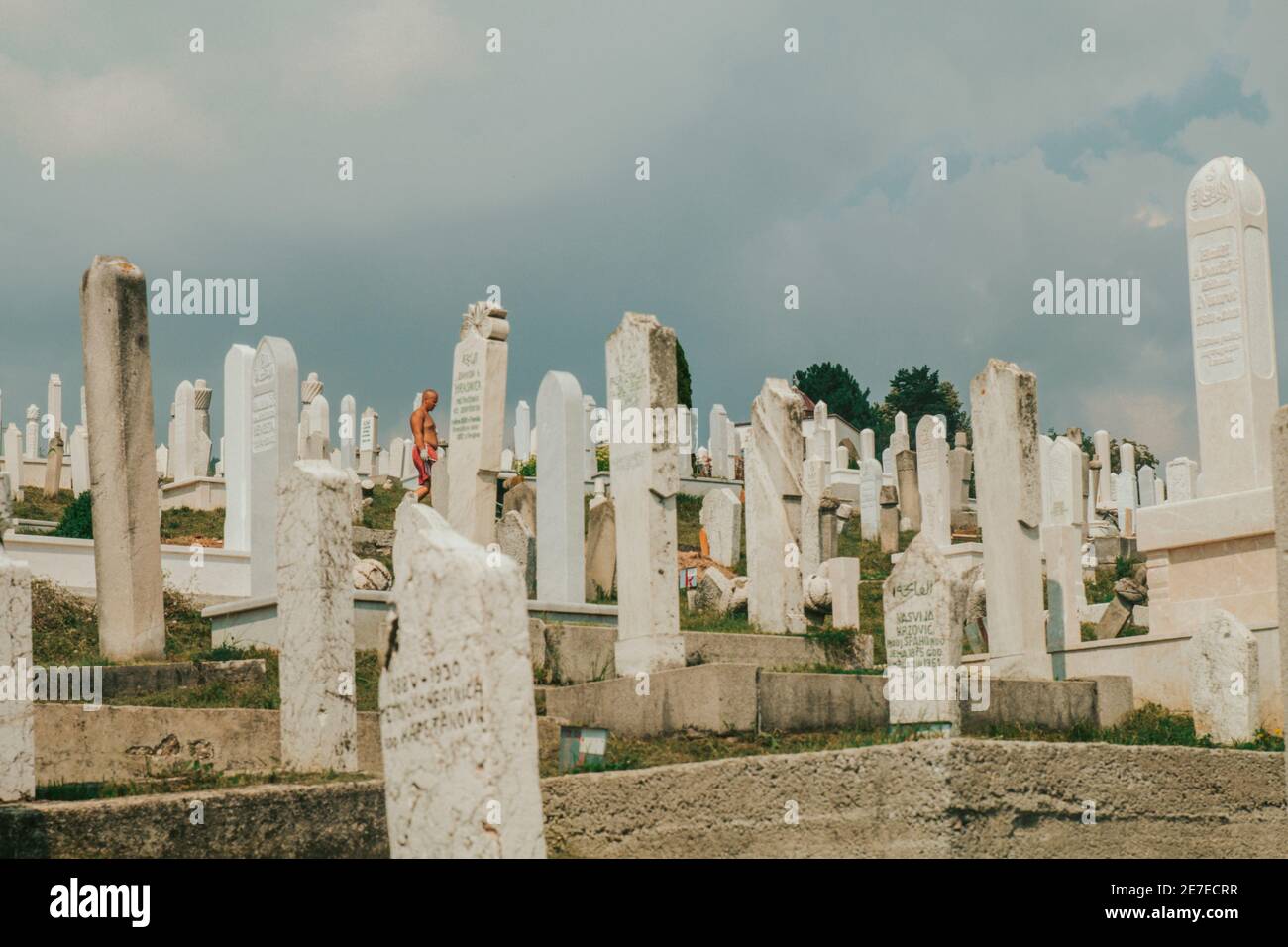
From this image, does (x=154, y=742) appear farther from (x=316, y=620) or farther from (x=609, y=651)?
(x=609, y=651)

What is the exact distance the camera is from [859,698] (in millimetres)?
11914

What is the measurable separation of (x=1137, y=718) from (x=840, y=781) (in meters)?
5.58

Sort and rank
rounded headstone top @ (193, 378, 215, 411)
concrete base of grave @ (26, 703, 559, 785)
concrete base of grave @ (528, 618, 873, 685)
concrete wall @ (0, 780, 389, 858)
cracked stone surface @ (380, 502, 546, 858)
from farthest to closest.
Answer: rounded headstone top @ (193, 378, 215, 411)
concrete base of grave @ (528, 618, 873, 685)
concrete base of grave @ (26, 703, 559, 785)
concrete wall @ (0, 780, 389, 858)
cracked stone surface @ (380, 502, 546, 858)

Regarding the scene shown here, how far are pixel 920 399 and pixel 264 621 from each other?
5807cm

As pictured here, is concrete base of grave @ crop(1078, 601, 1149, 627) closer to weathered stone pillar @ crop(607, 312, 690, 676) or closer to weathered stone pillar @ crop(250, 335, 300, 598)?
weathered stone pillar @ crop(607, 312, 690, 676)

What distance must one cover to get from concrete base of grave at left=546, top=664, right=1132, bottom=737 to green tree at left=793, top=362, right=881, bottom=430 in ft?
191

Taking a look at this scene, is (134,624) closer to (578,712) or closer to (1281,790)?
(578,712)

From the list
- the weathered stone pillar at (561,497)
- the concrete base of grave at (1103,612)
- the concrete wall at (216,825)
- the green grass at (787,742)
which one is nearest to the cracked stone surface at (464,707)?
the concrete wall at (216,825)

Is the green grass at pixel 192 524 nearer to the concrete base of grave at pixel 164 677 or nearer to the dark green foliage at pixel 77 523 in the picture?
the dark green foliage at pixel 77 523

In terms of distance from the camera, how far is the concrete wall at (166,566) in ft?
58.6

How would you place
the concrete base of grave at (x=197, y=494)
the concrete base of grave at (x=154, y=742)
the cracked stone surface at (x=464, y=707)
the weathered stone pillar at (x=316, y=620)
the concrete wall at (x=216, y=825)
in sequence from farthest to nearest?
the concrete base of grave at (x=197, y=494)
the concrete base of grave at (x=154, y=742)
the weathered stone pillar at (x=316, y=620)
the concrete wall at (x=216, y=825)
the cracked stone surface at (x=464, y=707)

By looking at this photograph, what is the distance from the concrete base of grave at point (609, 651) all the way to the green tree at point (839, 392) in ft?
188

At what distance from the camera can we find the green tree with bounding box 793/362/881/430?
71.7 meters

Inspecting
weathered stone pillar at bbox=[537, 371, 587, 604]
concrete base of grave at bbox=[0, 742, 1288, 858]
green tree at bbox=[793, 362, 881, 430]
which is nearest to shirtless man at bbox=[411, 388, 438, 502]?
weathered stone pillar at bbox=[537, 371, 587, 604]
